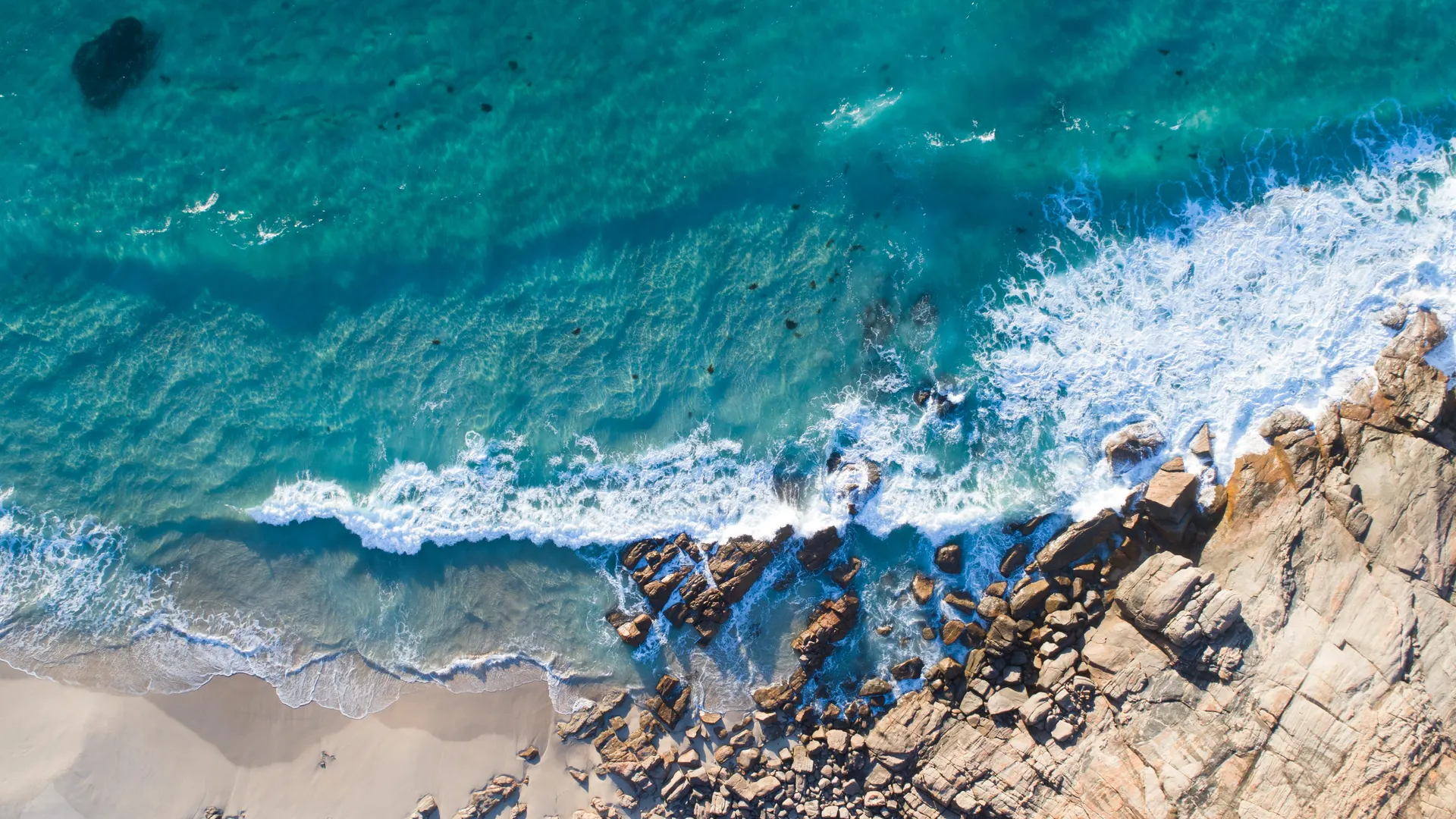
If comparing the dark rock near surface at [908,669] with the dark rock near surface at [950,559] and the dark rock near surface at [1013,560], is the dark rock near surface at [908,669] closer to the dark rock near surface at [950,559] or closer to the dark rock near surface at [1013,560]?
the dark rock near surface at [950,559]

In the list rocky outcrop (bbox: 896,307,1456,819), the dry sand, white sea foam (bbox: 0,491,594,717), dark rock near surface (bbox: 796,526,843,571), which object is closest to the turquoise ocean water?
white sea foam (bbox: 0,491,594,717)

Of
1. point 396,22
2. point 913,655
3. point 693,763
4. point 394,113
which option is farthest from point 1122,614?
point 396,22

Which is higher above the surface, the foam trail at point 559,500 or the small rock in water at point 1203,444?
the small rock in water at point 1203,444

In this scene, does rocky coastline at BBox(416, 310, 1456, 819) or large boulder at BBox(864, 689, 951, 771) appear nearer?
rocky coastline at BBox(416, 310, 1456, 819)

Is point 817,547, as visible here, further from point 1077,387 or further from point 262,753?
point 262,753

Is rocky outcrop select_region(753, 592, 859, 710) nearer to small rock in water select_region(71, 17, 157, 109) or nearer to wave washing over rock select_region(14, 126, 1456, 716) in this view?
wave washing over rock select_region(14, 126, 1456, 716)

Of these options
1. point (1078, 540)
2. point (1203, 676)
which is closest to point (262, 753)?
point (1078, 540)

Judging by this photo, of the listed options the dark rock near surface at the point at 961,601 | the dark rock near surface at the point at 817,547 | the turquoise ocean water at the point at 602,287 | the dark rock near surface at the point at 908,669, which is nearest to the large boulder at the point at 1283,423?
the turquoise ocean water at the point at 602,287
